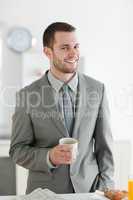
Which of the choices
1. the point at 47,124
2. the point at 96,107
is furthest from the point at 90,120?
the point at 47,124

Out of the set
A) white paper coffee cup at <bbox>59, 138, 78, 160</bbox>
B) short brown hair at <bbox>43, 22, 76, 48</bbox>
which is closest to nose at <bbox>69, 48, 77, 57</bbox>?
short brown hair at <bbox>43, 22, 76, 48</bbox>

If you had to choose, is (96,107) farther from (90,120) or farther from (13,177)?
(13,177)

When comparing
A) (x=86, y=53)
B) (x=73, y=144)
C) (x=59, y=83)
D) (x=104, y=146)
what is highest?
(x=86, y=53)

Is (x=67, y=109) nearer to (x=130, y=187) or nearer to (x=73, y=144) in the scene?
(x=73, y=144)

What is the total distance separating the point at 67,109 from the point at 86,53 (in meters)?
1.70

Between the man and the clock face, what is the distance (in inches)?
57.8

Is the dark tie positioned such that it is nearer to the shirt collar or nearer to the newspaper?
the shirt collar

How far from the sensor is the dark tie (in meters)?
2.00

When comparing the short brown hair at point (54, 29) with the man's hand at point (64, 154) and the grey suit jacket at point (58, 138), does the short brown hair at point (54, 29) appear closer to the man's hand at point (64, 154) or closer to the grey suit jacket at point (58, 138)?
the grey suit jacket at point (58, 138)

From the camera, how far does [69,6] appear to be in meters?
3.59

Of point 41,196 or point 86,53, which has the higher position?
point 86,53

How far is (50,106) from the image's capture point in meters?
1.99

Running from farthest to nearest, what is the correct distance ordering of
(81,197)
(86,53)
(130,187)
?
1. (86,53)
2. (81,197)
3. (130,187)

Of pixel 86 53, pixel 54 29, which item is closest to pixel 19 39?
pixel 86 53
